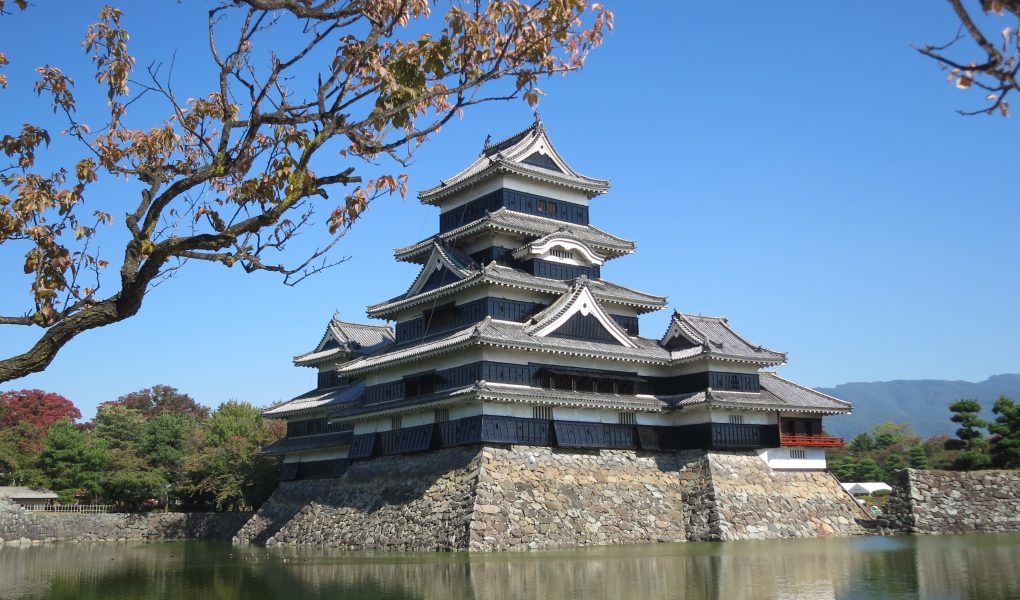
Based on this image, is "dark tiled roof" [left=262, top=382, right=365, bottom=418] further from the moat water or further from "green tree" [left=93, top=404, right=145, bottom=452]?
"green tree" [left=93, top=404, right=145, bottom=452]

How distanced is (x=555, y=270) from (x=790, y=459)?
12.5 metres

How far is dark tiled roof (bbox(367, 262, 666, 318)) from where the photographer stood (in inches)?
1318

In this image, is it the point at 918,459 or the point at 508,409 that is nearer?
the point at 508,409

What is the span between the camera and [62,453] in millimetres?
54031

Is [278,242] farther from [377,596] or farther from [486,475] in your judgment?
[486,475]

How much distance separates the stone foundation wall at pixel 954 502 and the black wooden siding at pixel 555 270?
15235 millimetres

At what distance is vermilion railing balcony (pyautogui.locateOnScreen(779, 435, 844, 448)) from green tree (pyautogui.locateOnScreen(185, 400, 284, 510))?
88.4 feet

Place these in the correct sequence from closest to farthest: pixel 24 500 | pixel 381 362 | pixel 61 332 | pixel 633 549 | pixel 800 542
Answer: pixel 61 332, pixel 633 549, pixel 800 542, pixel 381 362, pixel 24 500

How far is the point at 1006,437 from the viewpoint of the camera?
37.3 meters

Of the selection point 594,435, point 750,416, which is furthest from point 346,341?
point 750,416

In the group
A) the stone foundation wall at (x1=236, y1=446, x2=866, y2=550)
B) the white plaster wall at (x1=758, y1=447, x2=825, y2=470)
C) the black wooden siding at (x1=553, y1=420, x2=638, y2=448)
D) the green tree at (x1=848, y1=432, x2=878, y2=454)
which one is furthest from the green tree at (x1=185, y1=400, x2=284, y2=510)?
the green tree at (x1=848, y1=432, x2=878, y2=454)

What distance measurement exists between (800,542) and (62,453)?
44.8 metres

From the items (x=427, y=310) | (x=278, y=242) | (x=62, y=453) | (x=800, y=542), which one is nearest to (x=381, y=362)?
(x=427, y=310)

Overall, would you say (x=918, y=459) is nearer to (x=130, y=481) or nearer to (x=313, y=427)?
(x=313, y=427)
